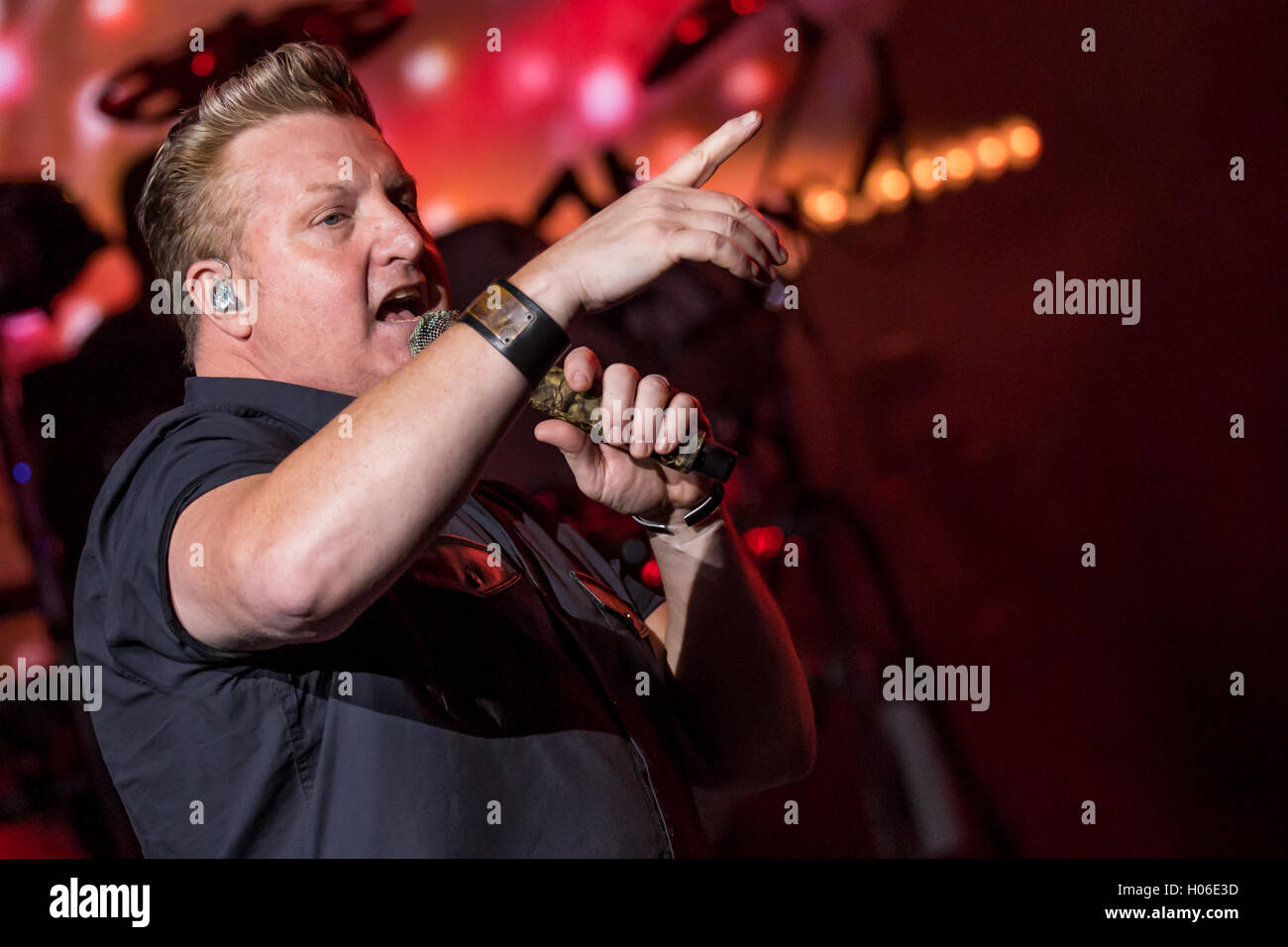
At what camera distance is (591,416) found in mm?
1036

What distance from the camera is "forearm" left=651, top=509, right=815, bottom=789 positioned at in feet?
4.55

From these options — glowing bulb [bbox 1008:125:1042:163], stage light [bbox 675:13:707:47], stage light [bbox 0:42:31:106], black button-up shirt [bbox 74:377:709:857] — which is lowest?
black button-up shirt [bbox 74:377:709:857]

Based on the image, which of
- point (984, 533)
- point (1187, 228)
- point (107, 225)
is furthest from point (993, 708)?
point (107, 225)

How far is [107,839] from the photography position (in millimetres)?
2000

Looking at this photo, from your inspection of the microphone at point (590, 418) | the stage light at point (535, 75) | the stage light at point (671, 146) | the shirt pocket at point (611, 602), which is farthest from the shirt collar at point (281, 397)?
the stage light at point (671, 146)

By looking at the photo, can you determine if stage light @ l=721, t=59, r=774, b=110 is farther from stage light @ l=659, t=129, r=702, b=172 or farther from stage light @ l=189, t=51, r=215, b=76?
stage light @ l=189, t=51, r=215, b=76

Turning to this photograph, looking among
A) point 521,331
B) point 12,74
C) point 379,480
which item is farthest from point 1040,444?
point 12,74

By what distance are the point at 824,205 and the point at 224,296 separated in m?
2.26

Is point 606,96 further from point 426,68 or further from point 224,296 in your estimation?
point 224,296

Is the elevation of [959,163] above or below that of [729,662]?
above

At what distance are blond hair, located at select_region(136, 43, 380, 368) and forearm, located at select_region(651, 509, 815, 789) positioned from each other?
0.74 meters

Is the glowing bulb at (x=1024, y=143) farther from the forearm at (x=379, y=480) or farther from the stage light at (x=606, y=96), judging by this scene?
the forearm at (x=379, y=480)

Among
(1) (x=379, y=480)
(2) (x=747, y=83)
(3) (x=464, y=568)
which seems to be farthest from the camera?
(2) (x=747, y=83)

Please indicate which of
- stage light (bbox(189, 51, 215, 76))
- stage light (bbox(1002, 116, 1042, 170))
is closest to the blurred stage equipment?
stage light (bbox(189, 51, 215, 76))
